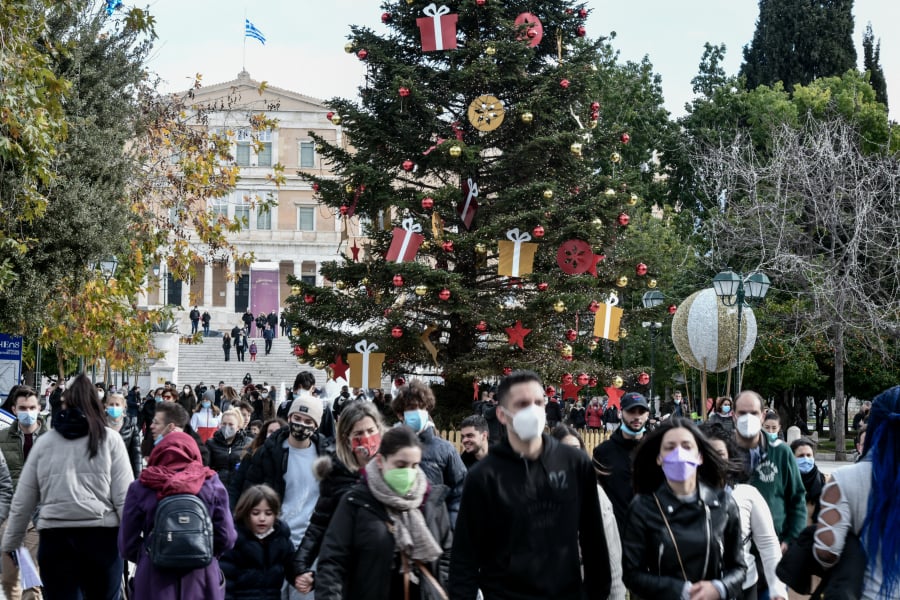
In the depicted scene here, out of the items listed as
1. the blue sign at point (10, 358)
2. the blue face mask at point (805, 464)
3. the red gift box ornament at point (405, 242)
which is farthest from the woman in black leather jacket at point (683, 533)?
the blue sign at point (10, 358)

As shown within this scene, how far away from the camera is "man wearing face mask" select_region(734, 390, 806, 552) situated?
A: 7.08 m

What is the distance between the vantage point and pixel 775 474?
7098mm

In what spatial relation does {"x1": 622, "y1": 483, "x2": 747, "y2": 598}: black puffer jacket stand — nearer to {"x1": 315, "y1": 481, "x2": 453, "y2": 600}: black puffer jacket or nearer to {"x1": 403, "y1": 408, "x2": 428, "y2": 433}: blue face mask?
{"x1": 315, "y1": 481, "x2": 453, "y2": 600}: black puffer jacket

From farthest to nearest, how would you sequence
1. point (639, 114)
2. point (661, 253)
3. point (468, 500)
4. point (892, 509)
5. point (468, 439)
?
point (639, 114) < point (661, 253) < point (468, 439) < point (468, 500) < point (892, 509)

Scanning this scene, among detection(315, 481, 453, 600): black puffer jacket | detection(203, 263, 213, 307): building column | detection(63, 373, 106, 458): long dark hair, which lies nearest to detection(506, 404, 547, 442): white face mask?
detection(315, 481, 453, 600): black puffer jacket

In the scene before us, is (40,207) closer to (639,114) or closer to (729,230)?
(729,230)

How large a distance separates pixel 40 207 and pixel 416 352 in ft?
23.7

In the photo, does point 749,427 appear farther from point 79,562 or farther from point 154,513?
point 79,562

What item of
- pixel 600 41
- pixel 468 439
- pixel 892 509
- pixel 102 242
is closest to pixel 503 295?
pixel 600 41

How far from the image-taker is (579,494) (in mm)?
4578

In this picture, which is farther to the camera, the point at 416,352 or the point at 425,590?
the point at 416,352

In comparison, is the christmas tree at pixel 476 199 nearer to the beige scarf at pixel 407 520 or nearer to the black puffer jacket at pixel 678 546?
the beige scarf at pixel 407 520

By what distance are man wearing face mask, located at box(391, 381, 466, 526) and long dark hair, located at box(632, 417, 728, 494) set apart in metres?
1.27

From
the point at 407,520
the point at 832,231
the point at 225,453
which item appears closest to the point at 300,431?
the point at 407,520
